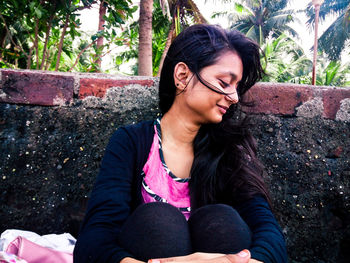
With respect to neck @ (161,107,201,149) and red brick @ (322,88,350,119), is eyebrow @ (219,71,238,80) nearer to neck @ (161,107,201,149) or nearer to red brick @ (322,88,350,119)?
neck @ (161,107,201,149)

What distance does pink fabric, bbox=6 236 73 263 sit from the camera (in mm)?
1297

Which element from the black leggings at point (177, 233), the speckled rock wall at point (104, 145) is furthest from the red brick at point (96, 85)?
the black leggings at point (177, 233)

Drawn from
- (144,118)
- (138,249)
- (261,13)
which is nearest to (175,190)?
(138,249)

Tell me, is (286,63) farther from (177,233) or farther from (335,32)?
(177,233)

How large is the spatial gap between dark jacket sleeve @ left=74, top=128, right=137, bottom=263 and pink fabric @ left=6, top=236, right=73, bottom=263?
1.28 feet

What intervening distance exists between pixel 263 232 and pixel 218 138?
0.50m

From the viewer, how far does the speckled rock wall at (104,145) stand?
1549 mm

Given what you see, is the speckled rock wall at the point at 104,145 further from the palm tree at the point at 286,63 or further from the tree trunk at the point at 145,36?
the palm tree at the point at 286,63

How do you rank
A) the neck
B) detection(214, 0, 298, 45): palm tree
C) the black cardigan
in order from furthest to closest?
detection(214, 0, 298, 45): palm tree, the neck, the black cardigan

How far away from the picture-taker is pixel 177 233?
940 millimetres

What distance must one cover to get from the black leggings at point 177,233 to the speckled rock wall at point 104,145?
685 millimetres

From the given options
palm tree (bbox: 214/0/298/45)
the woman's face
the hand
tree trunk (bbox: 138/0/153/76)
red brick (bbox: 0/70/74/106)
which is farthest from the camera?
palm tree (bbox: 214/0/298/45)

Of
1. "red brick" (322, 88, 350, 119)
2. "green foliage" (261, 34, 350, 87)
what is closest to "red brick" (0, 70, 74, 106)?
"red brick" (322, 88, 350, 119)

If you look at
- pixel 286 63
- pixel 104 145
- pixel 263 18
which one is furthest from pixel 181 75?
pixel 263 18
